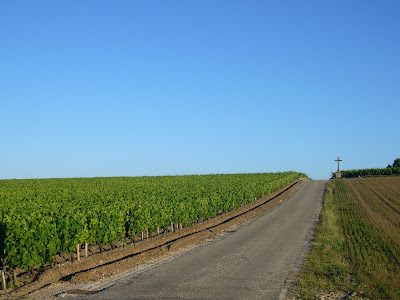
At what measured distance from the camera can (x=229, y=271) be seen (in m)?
17.4

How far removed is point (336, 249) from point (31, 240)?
47.2 ft

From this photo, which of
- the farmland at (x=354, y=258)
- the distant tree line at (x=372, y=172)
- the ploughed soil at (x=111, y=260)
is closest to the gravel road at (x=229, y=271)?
the farmland at (x=354, y=258)

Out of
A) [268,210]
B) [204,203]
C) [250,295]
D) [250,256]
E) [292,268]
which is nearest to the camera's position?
[250,295]

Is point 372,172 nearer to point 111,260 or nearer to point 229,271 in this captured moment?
point 111,260

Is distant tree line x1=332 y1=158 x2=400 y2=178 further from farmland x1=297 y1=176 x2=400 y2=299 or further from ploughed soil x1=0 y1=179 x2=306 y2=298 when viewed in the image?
ploughed soil x1=0 y1=179 x2=306 y2=298

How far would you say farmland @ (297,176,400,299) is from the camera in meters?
14.8

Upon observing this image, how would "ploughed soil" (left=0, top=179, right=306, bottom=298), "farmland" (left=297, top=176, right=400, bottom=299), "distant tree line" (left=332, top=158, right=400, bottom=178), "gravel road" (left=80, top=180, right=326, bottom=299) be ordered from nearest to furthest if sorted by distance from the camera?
1. "gravel road" (left=80, top=180, right=326, bottom=299)
2. "farmland" (left=297, top=176, right=400, bottom=299)
3. "ploughed soil" (left=0, top=179, right=306, bottom=298)
4. "distant tree line" (left=332, top=158, right=400, bottom=178)

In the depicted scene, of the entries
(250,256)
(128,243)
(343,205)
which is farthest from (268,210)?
(250,256)

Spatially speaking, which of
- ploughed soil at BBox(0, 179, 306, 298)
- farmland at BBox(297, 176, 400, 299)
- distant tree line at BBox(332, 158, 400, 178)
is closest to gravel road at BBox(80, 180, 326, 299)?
farmland at BBox(297, 176, 400, 299)

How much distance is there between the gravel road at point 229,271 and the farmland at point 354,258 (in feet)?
2.88

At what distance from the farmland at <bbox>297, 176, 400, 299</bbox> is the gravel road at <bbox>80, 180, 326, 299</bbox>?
0.88 m

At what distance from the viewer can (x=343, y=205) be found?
1721 inches

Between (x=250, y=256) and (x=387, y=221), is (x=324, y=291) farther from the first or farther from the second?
(x=387, y=221)

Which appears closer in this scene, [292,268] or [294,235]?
[292,268]
